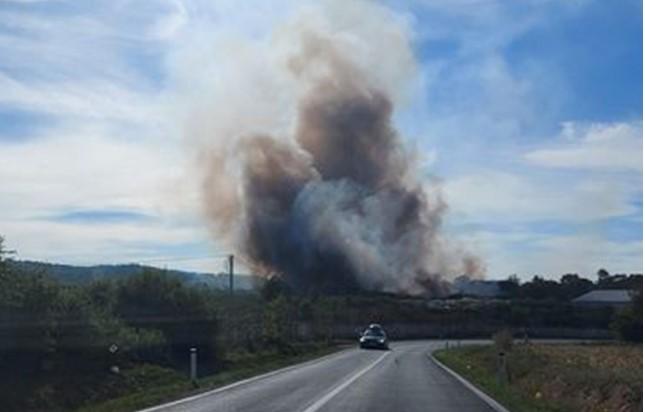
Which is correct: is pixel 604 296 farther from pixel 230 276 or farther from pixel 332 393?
pixel 332 393

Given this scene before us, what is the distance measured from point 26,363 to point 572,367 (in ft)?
45.1

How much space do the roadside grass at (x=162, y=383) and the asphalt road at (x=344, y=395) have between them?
763mm

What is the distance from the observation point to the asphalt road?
19.9 meters

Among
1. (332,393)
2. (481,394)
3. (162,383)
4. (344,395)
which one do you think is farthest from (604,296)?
(344,395)

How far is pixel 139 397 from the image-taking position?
23484 mm

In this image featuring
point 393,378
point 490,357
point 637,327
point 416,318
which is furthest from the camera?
point 416,318

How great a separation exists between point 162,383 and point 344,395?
8.67 metres

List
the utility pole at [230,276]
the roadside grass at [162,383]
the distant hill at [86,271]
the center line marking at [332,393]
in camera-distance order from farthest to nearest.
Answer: the utility pole at [230,276] < the distant hill at [86,271] < the roadside grass at [162,383] < the center line marking at [332,393]

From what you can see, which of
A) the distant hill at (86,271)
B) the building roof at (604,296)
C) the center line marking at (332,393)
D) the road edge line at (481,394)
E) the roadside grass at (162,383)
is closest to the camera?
the center line marking at (332,393)

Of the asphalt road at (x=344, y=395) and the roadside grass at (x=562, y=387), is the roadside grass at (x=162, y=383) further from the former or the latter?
the roadside grass at (x=562, y=387)

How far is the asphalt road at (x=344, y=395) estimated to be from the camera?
65.2 feet

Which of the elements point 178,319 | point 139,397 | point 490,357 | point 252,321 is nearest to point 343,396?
point 139,397

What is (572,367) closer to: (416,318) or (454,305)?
(416,318)

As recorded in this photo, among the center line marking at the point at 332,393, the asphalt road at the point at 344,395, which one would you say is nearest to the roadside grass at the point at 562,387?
the asphalt road at the point at 344,395
